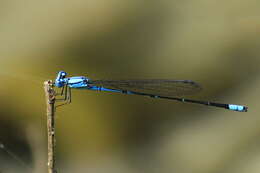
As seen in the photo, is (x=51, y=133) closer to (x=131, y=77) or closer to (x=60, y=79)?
(x=60, y=79)

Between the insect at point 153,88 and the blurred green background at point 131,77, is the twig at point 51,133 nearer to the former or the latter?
the insect at point 153,88

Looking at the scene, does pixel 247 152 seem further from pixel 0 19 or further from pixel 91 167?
pixel 0 19

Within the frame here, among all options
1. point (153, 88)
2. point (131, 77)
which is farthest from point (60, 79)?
point (131, 77)

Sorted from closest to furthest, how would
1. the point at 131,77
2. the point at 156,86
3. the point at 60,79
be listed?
1. the point at 60,79
2. the point at 156,86
3. the point at 131,77

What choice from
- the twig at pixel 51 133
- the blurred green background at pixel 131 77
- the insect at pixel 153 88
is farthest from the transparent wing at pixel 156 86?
the twig at pixel 51 133

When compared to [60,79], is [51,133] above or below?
below

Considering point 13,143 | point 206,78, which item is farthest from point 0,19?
point 206,78
